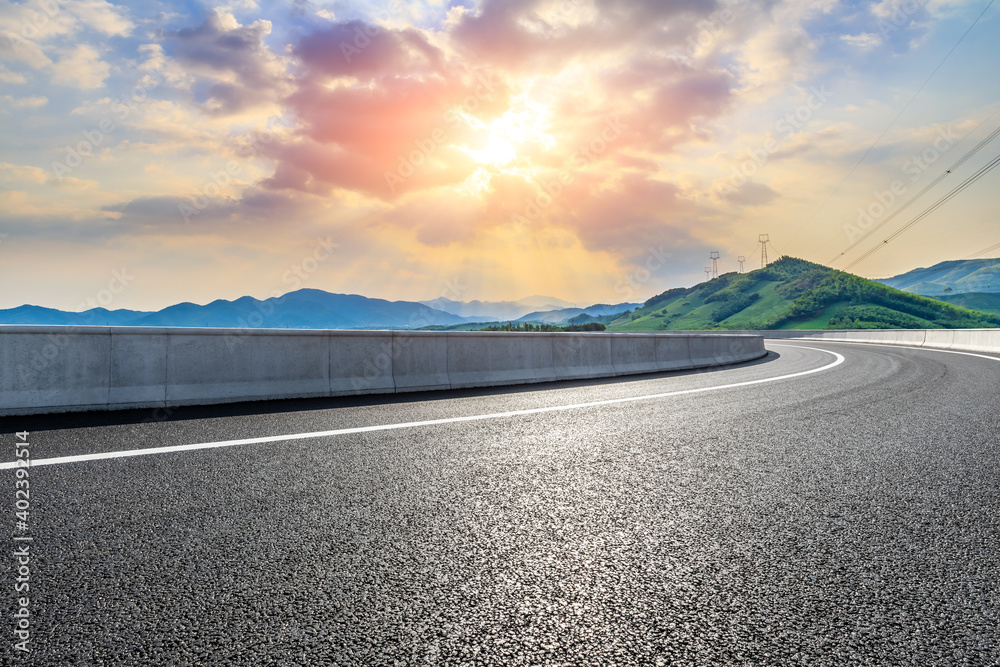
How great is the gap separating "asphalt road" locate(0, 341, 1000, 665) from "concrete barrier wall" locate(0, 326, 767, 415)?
4.44ft

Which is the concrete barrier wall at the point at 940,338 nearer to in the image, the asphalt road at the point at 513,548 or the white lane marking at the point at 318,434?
the white lane marking at the point at 318,434

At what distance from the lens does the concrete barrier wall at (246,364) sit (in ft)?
24.9

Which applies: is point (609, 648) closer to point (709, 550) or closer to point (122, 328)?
point (709, 550)

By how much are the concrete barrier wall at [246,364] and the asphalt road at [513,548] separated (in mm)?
1352

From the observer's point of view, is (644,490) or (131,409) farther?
(131,409)

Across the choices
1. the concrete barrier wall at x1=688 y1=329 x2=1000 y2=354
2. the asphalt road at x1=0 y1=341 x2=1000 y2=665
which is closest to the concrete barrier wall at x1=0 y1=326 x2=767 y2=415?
the asphalt road at x1=0 y1=341 x2=1000 y2=665

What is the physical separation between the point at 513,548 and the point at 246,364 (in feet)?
23.2

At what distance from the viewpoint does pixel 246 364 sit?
29.6 ft

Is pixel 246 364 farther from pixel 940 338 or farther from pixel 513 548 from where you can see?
pixel 940 338

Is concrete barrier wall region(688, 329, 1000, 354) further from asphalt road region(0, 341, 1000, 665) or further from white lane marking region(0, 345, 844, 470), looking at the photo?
asphalt road region(0, 341, 1000, 665)

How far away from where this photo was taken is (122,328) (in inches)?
Answer: 315

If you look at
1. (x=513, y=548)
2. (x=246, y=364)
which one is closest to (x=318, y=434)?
(x=246, y=364)

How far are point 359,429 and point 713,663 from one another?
5.10 m

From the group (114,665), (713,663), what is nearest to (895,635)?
(713,663)
